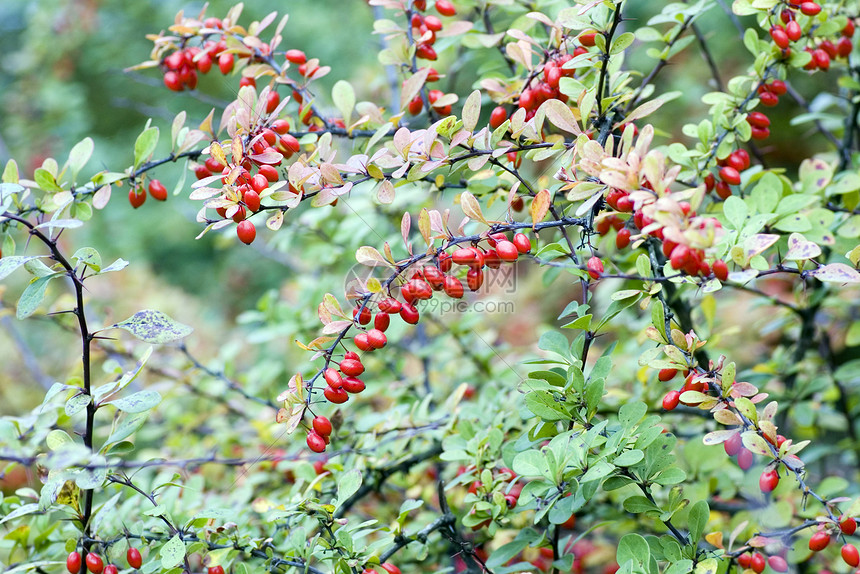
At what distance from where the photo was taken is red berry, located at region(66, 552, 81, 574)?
923 millimetres

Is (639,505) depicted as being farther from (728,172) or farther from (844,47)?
(844,47)

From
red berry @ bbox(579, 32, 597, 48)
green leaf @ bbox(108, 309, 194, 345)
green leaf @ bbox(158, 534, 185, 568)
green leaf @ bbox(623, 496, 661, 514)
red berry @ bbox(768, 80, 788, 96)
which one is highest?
red berry @ bbox(579, 32, 597, 48)

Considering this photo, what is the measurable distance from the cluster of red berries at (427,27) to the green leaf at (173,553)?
851 millimetres

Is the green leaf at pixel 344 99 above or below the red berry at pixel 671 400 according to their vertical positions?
above

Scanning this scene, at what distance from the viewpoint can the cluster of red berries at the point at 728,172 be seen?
1048 millimetres

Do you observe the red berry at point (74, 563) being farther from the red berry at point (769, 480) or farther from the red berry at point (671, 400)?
the red berry at point (769, 480)

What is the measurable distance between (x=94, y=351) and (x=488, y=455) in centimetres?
102

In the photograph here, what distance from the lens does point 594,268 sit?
827 mm

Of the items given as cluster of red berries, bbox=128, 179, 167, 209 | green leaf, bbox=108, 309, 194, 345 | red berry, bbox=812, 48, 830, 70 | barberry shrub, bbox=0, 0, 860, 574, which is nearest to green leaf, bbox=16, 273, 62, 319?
barberry shrub, bbox=0, 0, 860, 574

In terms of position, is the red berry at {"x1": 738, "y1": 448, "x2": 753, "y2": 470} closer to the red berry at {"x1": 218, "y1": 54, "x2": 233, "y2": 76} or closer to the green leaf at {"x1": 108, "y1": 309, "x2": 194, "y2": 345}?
the green leaf at {"x1": 108, "y1": 309, "x2": 194, "y2": 345}

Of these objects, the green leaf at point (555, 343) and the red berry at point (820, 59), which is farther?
the red berry at point (820, 59)

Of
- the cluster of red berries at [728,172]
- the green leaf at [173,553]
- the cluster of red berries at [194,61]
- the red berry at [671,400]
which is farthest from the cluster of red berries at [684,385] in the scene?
the cluster of red berries at [194,61]

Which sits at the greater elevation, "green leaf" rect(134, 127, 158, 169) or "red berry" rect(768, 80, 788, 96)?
"red berry" rect(768, 80, 788, 96)

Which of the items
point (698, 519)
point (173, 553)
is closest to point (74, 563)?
point (173, 553)
